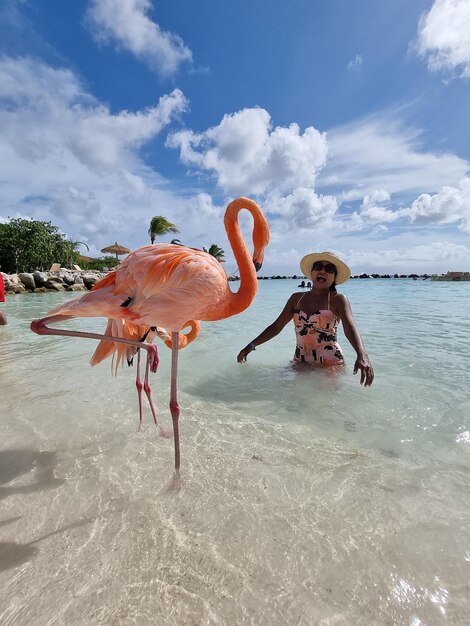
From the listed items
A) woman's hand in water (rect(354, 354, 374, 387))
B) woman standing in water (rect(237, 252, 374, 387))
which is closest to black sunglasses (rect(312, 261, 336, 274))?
woman standing in water (rect(237, 252, 374, 387))

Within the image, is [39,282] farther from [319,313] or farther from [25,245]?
[319,313]

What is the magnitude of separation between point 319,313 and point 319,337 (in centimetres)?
34

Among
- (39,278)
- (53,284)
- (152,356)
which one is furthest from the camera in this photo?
(53,284)

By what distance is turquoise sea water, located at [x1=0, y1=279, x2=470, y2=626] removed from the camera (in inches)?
57.4

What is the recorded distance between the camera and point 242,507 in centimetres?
203

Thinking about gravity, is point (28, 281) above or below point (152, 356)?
below

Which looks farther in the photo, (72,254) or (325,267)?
(72,254)

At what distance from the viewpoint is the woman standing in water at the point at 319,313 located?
4.08m

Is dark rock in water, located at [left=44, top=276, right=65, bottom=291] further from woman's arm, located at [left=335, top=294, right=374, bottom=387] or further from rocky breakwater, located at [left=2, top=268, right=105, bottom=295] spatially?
woman's arm, located at [left=335, top=294, right=374, bottom=387]

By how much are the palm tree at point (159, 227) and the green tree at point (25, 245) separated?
34.4ft

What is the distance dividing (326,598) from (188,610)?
0.58 metres

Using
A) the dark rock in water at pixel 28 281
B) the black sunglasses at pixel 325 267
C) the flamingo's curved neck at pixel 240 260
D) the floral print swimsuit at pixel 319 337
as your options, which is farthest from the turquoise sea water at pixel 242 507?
the dark rock in water at pixel 28 281

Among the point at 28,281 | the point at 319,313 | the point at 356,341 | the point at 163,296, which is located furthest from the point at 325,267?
the point at 28,281

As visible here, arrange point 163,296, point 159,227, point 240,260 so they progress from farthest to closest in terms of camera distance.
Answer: point 159,227 < point 240,260 < point 163,296
